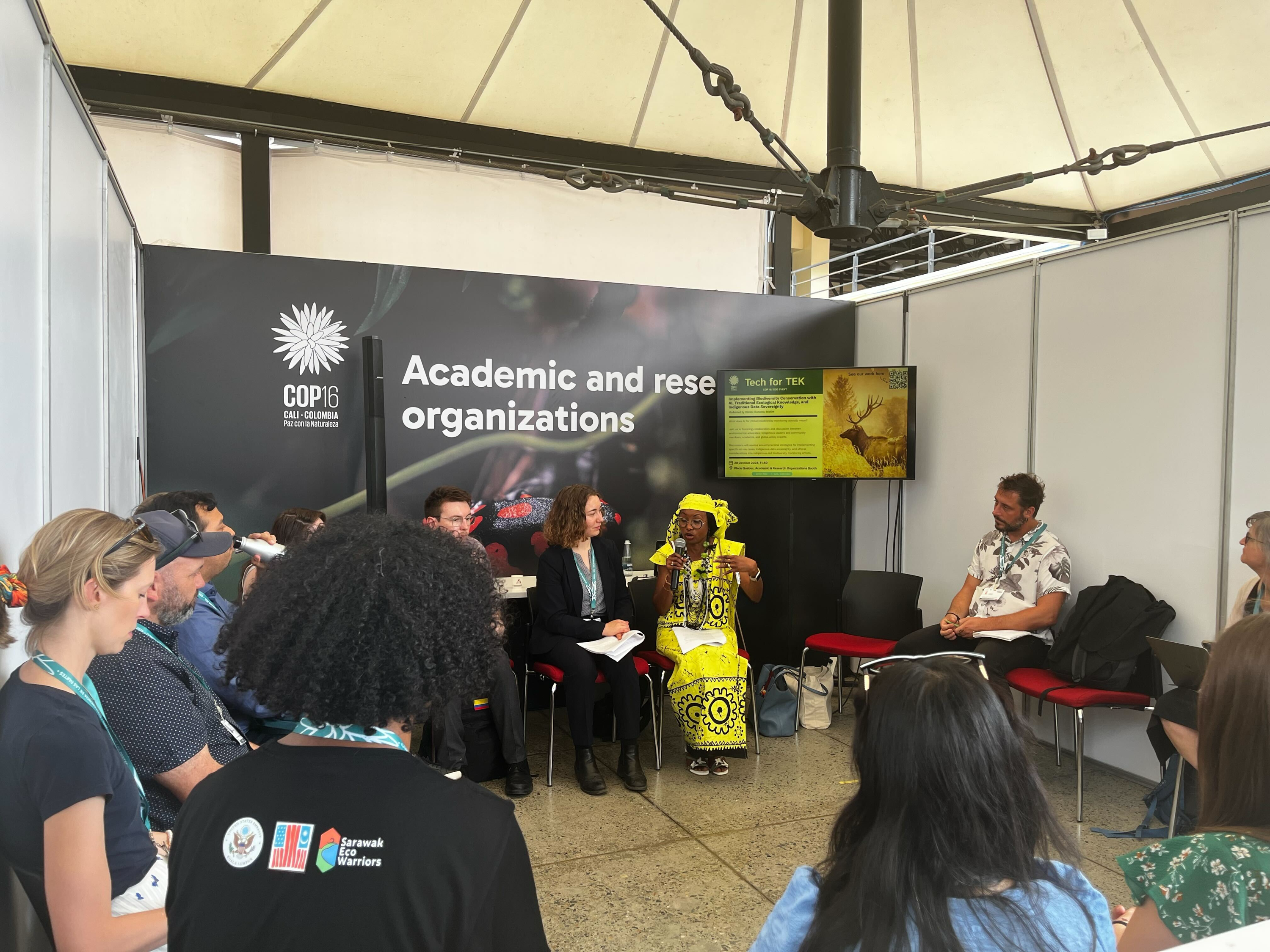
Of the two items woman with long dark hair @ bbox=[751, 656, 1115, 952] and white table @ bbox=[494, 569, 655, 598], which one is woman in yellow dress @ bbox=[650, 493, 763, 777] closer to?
white table @ bbox=[494, 569, 655, 598]

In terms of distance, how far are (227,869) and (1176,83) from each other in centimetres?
675

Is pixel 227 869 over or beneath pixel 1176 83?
beneath

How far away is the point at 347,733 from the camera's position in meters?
1.04

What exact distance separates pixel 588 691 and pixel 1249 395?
10.9ft

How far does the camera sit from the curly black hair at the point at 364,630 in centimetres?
104

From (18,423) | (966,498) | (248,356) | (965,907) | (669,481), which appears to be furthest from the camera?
(669,481)

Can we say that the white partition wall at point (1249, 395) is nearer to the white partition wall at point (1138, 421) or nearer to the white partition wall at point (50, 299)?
the white partition wall at point (1138, 421)

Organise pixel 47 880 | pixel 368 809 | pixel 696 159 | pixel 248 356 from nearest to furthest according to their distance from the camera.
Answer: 1. pixel 368 809
2. pixel 47 880
3. pixel 248 356
4. pixel 696 159

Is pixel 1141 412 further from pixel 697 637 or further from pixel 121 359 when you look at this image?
pixel 121 359

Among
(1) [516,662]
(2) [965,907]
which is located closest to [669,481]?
(1) [516,662]

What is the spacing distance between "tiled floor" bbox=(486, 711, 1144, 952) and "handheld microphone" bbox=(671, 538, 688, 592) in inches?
35.9

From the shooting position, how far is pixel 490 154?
629 cm

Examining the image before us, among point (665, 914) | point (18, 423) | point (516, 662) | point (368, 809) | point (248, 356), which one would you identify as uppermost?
point (248, 356)

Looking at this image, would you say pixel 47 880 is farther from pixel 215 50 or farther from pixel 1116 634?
pixel 215 50
